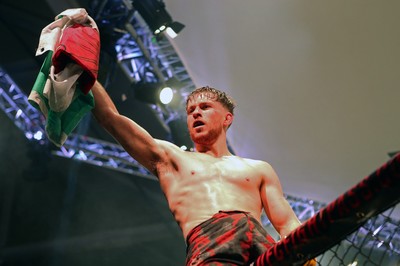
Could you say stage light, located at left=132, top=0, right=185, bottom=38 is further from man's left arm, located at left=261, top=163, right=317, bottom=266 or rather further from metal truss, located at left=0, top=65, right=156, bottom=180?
man's left arm, located at left=261, top=163, right=317, bottom=266

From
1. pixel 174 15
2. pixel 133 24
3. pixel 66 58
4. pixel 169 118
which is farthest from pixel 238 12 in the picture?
pixel 66 58

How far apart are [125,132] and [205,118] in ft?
1.61

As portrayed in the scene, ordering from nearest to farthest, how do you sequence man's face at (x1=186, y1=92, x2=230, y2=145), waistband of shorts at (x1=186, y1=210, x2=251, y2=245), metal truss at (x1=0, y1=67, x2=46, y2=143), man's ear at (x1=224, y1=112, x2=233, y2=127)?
waistband of shorts at (x1=186, y1=210, x2=251, y2=245) → man's face at (x1=186, y1=92, x2=230, y2=145) → man's ear at (x1=224, y1=112, x2=233, y2=127) → metal truss at (x1=0, y1=67, x2=46, y2=143)

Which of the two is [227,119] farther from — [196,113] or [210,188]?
[210,188]

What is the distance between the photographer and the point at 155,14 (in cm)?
539

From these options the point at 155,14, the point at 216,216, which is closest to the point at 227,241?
the point at 216,216

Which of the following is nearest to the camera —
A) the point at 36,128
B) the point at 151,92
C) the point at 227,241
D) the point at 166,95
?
the point at 227,241

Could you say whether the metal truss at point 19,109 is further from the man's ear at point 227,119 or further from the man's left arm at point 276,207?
the man's left arm at point 276,207

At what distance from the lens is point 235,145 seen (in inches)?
272

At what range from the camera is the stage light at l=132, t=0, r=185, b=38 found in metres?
5.36

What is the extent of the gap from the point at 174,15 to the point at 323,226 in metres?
4.52

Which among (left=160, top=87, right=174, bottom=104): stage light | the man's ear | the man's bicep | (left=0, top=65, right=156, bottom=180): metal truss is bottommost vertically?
(left=0, top=65, right=156, bottom=180): metal truss

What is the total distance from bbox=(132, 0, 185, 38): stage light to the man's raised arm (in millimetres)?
3149

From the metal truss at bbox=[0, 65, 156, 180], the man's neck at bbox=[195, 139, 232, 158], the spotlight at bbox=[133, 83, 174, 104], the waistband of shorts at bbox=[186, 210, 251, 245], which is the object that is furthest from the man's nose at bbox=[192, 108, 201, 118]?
the metal truss at bbox=[0, 65, 156, 180]
